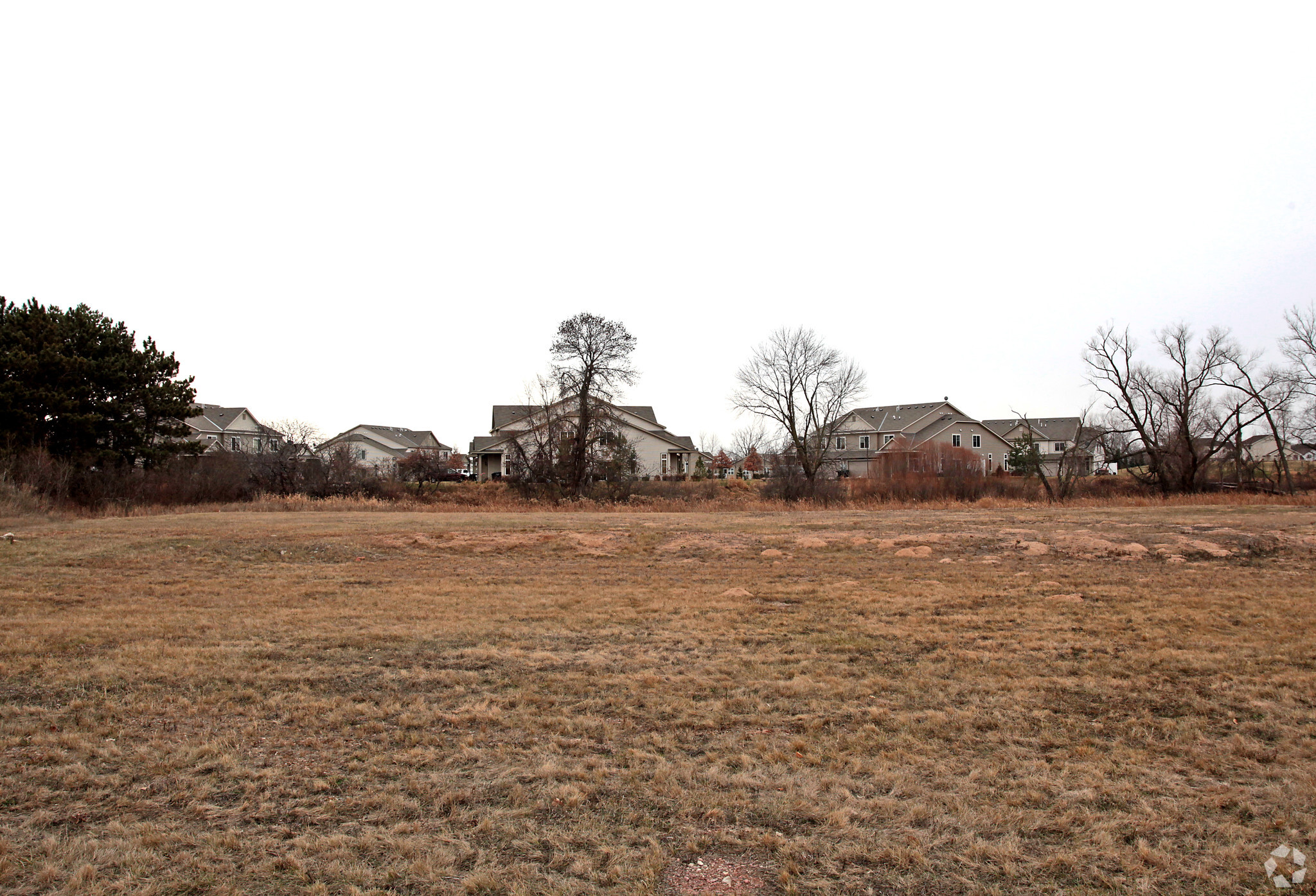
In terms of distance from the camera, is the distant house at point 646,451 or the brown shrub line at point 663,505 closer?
the brown shrub line at point 663,505

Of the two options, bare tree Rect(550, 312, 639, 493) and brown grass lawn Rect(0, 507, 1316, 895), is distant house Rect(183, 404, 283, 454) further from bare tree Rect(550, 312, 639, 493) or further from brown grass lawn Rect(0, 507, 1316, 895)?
brown grass lawn Rect(0, 507, 1316, 895)

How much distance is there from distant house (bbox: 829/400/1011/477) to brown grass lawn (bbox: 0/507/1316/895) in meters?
55.8

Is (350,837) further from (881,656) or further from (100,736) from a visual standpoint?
(881,656)

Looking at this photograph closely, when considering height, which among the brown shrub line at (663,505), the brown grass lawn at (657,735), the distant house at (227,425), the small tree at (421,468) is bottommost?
the brown grass lawn at (657,735)

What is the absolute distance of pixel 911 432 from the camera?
66500mm

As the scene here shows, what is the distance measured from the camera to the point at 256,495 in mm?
34469

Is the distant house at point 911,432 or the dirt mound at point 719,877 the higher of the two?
the distant house at point 911,432

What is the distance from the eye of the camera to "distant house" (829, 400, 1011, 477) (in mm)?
67250

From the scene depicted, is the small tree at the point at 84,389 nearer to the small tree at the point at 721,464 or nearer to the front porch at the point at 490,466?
the front porch at the point at 490,466

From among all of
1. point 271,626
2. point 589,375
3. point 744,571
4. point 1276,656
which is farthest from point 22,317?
point 1276,656

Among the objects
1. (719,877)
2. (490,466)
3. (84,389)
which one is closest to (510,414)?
(490,466)
